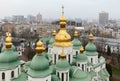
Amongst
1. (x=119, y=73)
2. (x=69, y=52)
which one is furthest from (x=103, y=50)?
(x=69, y=52)

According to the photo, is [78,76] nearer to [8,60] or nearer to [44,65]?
[44,65]

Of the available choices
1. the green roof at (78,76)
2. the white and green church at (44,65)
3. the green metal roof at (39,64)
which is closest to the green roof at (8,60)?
the white and green church at (44,65)

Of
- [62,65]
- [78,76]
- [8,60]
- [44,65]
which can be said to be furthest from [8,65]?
[78,76]

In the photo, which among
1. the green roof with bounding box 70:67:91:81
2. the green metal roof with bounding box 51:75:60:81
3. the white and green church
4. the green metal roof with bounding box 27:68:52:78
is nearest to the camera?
the green metal roof with bounding box 27:68:52:78

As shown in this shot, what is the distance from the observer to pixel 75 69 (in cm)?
1327

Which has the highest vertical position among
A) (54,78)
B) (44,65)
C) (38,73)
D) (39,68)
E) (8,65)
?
(44,65)

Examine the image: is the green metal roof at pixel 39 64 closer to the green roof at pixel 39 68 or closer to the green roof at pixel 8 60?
the green roof at pixel 39 68

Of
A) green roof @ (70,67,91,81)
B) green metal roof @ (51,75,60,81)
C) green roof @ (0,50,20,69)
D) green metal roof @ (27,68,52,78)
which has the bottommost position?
green roof @ (70,67,91,81)

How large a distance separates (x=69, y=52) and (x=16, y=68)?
391 centimetres

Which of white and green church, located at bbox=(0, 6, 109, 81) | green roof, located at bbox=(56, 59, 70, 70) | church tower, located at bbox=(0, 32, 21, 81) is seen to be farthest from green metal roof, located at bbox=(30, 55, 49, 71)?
church tower, located at bbox=(0, 32, 21, 81)

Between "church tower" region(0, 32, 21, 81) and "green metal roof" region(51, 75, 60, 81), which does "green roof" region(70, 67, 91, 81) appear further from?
"church tower" region(0, 32, 21, 81)

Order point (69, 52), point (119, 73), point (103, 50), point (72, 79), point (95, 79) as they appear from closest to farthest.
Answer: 1. point (72, 79)
2. point (69, 52)
3. point (95, 79)
4. point (119, 73)
5. point (103, 50)

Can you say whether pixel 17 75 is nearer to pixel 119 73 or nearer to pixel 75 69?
pixel 75 69

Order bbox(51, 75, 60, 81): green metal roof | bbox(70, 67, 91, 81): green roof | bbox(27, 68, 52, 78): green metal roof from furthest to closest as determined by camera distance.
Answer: bbox(70, 67, 91, 81): green roof
bbox(51, 75, 60, 81): green metal roof
bbox(27, 68, 52, 78): green metal roof
